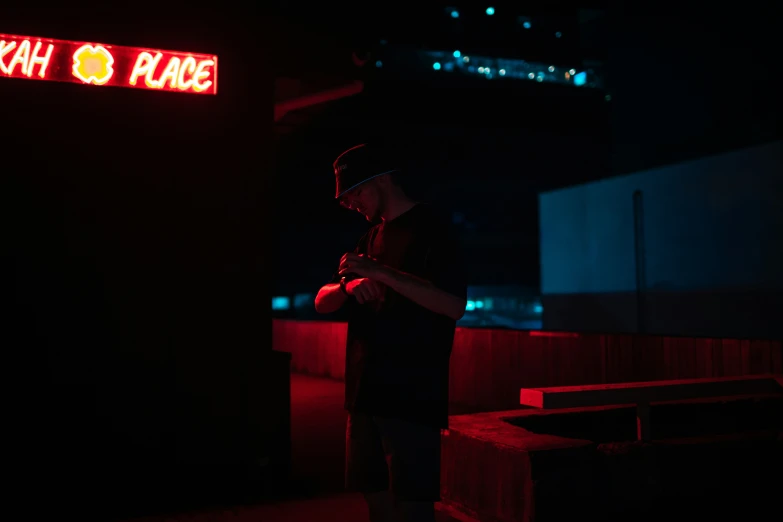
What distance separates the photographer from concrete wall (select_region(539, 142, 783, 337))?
17312 millimetres

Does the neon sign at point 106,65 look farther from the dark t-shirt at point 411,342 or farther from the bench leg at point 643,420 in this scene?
the bench leg at point 643,420

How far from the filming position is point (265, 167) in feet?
19.1

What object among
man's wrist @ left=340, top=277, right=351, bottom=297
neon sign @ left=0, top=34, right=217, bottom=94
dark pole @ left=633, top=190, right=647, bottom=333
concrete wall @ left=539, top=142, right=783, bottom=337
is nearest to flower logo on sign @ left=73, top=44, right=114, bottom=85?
neon sign @ left=0, top=34, right=217, bottom=94

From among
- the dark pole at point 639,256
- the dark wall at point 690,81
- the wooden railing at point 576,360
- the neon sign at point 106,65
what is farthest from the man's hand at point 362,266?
the dark wall at point 690,81

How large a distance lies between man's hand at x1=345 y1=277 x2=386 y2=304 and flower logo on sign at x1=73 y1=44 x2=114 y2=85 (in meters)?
3.75

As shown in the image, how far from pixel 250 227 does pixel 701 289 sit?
16072mm

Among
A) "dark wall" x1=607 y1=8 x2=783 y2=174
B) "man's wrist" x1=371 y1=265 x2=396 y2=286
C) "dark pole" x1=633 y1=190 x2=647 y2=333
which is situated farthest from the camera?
"dark wall" x1=607 y1=8 x2=783 y2=174

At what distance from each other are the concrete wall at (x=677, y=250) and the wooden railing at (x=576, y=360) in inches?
364

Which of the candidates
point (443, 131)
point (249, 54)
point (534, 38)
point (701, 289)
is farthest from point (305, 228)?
point (249, 54)

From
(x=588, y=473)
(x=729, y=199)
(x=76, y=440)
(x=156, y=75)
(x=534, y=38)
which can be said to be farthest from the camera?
(x=534, y=38)

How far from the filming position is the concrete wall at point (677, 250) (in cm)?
1731

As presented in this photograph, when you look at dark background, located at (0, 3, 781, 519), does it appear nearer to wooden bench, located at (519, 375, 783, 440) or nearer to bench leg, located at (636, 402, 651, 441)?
wooden bench, located at (519, 375, 783, 440)

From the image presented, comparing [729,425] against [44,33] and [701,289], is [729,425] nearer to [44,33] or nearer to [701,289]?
[44,33]

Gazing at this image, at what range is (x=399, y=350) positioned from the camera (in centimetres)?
252
